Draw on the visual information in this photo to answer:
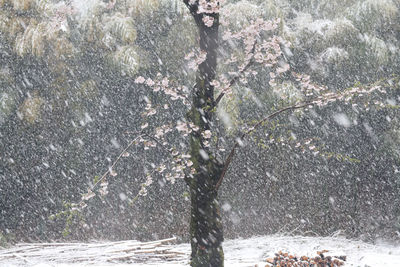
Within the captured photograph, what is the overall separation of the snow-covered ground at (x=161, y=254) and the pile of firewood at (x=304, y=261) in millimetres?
85

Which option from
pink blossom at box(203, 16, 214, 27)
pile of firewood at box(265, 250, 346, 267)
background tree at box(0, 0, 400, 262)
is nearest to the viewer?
pink blossom at box(203, 16, 214, 27)

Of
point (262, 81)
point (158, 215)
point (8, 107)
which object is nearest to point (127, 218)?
point (158, 215)

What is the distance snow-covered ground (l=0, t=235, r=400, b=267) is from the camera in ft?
10.2

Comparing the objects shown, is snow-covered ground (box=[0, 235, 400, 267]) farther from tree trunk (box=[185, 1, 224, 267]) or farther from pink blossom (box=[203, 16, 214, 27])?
pink blossom (box=[203, 16, 214, 27])

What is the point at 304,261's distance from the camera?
9.51ft

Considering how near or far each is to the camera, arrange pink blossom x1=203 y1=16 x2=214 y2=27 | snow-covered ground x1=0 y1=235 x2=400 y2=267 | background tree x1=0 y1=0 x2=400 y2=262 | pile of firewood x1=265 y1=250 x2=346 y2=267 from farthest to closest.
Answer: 1. background tree x1=0 y1=0 x2=400 y2=262
2. snow-covered ground x1=0 y1=235 x2=400 y2=267
3. pile of firewood x1=265 y1=250 x2=346 y2=267
4. pink blossom x1=203 y1=16 x2=214 y2=27

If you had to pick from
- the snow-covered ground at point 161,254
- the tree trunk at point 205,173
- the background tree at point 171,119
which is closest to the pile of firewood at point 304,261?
the snow-covered ground at point 161,254


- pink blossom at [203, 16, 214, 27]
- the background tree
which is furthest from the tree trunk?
the background tree

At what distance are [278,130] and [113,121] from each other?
85.4 inches

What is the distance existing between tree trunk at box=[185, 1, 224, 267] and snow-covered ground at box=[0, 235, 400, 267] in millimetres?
528

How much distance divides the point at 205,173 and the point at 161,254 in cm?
110

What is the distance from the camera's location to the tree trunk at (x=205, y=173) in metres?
2.57

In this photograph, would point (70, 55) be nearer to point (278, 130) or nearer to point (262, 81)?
point (262, 81)

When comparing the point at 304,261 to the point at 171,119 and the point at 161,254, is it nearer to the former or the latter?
the point at 161,254
